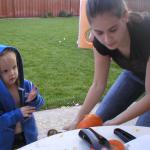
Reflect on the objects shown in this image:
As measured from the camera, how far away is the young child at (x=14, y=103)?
2.21 metres

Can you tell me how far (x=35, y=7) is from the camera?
17312 mm

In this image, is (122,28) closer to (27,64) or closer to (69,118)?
(69,118)

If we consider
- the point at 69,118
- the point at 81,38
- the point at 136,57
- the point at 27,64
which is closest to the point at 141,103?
the point at 136,57

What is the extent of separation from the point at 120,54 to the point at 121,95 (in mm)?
437

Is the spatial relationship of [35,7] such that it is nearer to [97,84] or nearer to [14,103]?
[14,103]

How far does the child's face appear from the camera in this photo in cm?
221

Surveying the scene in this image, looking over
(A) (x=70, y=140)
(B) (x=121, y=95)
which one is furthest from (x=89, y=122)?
(B) (x=121, y=95)

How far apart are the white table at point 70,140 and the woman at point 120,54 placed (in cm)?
15

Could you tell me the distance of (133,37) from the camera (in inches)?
72.4

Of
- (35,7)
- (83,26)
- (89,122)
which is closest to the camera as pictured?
(89,122)

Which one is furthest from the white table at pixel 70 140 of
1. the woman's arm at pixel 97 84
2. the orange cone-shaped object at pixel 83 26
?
the orange cone-shaped object at pixel 83 26

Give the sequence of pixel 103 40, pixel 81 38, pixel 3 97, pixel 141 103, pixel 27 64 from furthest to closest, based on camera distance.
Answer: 1. pixel 81 38
2. pixel 27 64
3. pixel 3 97
4. pixel 141 103
5. pixel 103 40

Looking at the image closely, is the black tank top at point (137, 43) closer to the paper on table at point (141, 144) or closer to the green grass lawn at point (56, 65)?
the paper on table at point (141, 144)

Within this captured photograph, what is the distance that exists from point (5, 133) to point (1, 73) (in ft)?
1.17
